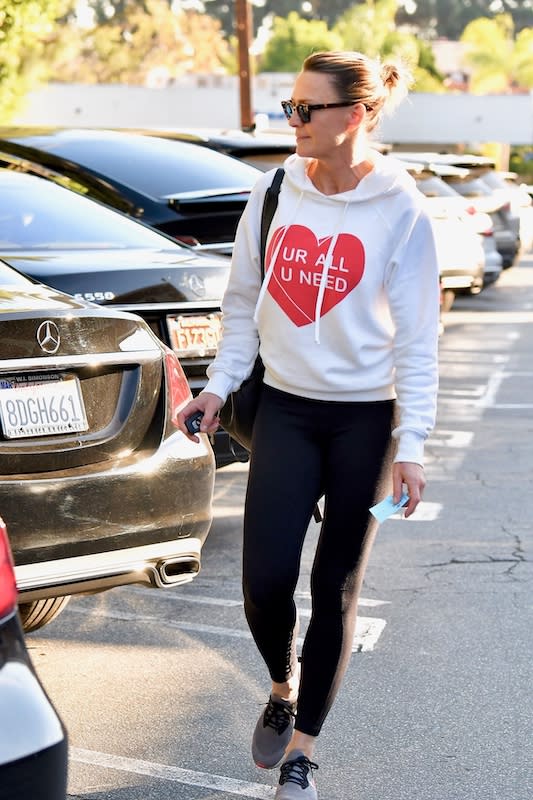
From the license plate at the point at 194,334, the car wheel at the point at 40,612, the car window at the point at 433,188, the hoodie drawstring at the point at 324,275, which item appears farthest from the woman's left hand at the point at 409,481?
the car window at the point at 433,188

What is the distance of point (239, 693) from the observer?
14.7ft

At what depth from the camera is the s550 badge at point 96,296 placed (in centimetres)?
541

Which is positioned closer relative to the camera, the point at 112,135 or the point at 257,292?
the point at 257,292

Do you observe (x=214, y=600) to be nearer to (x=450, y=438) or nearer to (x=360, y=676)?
(x=360, y=676)

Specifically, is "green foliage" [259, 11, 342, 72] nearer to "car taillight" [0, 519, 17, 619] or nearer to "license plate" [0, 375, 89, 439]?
"license plate" [0, 375, 89, 439]

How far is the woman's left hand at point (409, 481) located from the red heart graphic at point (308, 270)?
43 centimetres

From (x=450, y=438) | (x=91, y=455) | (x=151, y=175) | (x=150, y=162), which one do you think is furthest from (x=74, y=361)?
(x=450, y=438)

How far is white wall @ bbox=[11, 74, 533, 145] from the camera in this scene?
5297cm

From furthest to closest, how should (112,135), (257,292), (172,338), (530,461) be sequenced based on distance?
1. (112,135)
2. (530,461)
3. (172,338)
4. (257,292)

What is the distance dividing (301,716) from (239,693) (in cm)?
86

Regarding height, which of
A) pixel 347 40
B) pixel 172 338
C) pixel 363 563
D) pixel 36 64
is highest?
pixel 363 563

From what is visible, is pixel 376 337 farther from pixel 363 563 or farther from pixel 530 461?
pixel 530 461

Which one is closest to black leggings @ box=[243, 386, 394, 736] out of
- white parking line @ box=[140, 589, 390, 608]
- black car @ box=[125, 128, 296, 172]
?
white parking line @ box=[140, 589, 390, 608]

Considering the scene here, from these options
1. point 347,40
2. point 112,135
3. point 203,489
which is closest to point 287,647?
point 203,489
